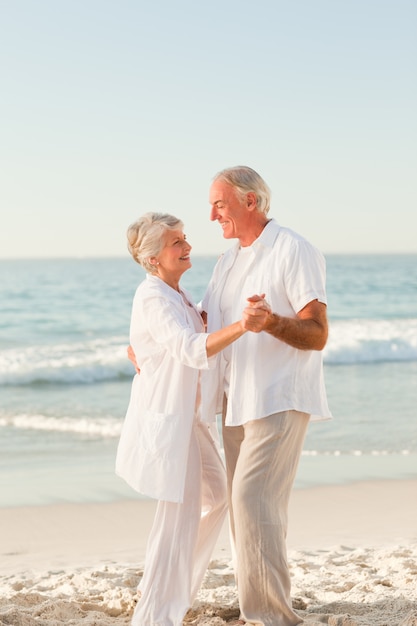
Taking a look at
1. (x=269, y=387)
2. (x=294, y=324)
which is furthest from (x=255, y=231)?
(x=269, y=387)

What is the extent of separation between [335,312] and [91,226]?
17023mm

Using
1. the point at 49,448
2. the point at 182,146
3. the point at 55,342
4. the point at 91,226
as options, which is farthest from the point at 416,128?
the point at 49,448

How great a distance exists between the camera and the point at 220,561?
545 centimetres

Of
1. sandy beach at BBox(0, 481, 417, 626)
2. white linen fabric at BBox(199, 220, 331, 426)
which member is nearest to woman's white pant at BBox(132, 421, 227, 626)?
sandy beach at BBox(0, 481, 417, 626)

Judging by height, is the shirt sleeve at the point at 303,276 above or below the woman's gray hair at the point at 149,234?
below

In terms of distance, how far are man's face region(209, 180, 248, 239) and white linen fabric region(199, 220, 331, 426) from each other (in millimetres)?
108

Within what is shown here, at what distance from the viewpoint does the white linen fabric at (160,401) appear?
3975 mm

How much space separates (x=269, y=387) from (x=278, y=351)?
157 millimetres

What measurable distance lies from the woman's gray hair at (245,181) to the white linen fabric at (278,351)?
128 mm

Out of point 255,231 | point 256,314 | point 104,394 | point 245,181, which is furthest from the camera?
point 104,394

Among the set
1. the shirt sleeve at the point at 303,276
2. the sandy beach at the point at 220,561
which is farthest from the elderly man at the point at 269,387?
the sandy beach at the point at 220,561

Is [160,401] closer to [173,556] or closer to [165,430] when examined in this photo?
[165,430]

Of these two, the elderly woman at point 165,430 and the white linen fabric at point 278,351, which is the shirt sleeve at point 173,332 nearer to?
the elderly woman at point 165,430

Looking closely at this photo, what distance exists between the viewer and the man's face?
3934 millimetres
